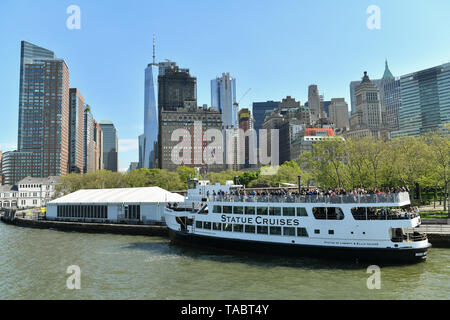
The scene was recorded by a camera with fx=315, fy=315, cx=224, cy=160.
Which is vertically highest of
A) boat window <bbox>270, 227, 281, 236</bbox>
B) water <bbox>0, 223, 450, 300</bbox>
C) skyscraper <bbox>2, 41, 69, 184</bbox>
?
skyscraper <bbox>2, 41, 69, 184</bbox>

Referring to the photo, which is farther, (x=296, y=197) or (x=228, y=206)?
(x=228, y=206)

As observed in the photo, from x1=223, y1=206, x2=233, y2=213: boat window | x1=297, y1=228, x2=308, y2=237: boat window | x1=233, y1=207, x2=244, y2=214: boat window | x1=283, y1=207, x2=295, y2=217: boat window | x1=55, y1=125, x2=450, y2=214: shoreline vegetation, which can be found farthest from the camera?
x1=55, y1=125, x2=450, y2=214: shoreline vegetation

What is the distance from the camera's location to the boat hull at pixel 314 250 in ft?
87.5

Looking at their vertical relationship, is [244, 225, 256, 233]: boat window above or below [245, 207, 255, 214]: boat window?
below

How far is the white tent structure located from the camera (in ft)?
172

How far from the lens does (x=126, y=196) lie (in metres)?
57.8

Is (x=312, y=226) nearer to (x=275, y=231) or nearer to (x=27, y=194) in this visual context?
(x=275, y=231)

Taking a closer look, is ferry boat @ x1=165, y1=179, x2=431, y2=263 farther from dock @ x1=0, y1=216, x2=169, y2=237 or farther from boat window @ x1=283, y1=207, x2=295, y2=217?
dock @ x1=0, y1=216, x2=169, y2=237

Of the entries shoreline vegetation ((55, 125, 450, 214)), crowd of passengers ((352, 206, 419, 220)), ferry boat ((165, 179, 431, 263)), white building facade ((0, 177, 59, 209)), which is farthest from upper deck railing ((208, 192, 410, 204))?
white building facade ((0, 177, 59, 209))

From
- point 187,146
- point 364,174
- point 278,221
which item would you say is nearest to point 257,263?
point 278,221

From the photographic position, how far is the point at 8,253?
36062 millimetres

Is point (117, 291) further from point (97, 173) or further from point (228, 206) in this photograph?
point (97, 173)
